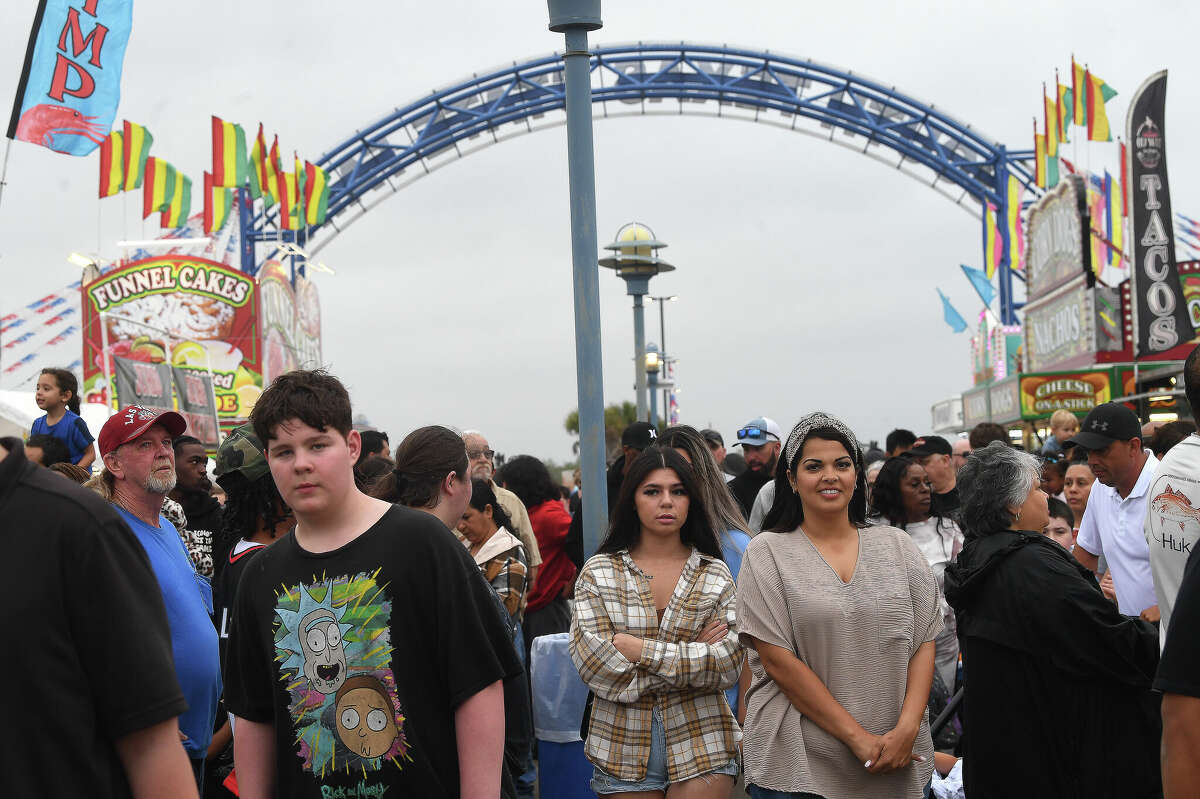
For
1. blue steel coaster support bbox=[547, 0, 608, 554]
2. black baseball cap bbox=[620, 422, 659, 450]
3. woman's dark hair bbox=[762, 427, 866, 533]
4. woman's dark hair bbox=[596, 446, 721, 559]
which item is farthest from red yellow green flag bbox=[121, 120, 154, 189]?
woman's dark hair bbox=[762, 427, 866, 533]

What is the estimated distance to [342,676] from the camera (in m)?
2.98

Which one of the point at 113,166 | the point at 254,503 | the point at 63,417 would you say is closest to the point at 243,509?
the point at 254,503

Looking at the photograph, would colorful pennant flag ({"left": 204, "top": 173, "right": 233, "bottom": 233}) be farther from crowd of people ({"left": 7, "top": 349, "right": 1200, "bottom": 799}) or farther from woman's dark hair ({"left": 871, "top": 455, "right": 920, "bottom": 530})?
woman's dark hair ({"left": 871, "top": 455, "right": 920, "bottom": 530})

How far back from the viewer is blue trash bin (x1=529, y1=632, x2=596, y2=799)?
570 cm

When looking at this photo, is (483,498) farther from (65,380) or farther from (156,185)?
(156,185)

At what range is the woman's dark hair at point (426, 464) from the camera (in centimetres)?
435

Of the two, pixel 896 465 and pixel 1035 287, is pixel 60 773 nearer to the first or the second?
pixel 896 465

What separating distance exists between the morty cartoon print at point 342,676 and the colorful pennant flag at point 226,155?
101 ft

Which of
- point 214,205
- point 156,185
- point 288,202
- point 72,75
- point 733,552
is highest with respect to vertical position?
point 288,202

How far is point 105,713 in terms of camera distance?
6.66 feet

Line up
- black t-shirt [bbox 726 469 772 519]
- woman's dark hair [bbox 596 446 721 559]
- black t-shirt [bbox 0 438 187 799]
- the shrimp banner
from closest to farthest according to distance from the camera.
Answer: black t-shirt [bbox 0 438 187 799]
woman's dark hair [bbox 596 446 721 559]
black t-shirt [bbox 726 469 772 519]
the shrimp banner

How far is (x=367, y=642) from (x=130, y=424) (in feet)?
5.83

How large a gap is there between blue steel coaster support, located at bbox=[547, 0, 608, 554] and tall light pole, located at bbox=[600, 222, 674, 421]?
7715mm

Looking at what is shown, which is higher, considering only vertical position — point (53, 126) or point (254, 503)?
point (53, 126)
